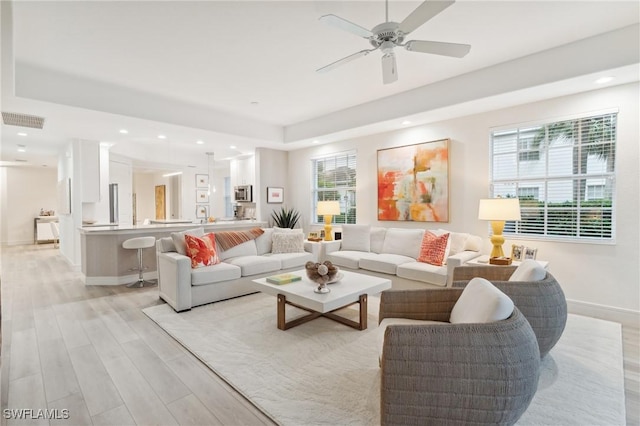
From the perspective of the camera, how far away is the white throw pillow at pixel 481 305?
1.54 m

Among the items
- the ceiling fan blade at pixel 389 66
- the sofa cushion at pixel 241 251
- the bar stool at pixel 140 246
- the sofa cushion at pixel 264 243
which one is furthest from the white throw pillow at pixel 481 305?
the bar stool at pixel 140 246

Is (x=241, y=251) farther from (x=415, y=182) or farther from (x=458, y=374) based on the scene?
(x=458, y=374)

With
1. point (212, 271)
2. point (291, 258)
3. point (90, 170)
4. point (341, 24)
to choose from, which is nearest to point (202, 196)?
point (90, 170)

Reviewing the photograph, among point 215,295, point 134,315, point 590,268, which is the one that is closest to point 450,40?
point 590,268

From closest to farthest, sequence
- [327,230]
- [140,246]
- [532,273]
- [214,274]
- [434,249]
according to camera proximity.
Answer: [532,273], [214,274], [434,249], [140,246], [327,230]

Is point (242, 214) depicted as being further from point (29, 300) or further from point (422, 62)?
point (422, 62)

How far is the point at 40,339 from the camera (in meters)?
2.99

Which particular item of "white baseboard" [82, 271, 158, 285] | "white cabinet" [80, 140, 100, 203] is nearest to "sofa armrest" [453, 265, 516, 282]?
"white baseboard" [82, 271, 158, 285]

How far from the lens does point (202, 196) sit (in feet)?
32.4

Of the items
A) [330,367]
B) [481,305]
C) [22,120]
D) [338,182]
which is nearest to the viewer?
[481,305]

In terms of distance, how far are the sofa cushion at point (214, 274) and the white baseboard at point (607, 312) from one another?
4287mm

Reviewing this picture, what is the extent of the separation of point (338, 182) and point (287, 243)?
2.09 m

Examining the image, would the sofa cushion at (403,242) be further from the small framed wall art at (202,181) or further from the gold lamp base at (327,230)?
the small framed wall art at (202,181)

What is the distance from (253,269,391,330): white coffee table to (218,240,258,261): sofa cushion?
1427 millimetres
